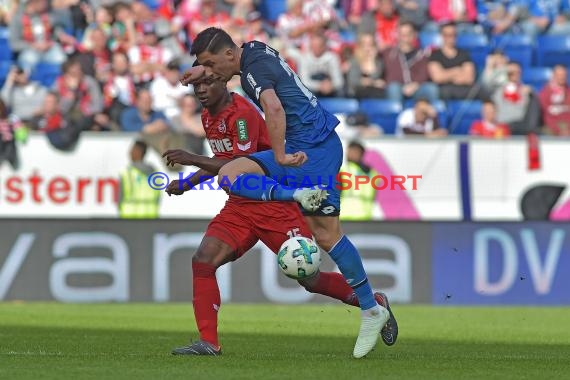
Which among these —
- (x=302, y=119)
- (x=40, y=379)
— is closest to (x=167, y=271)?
(x=302, y=119)

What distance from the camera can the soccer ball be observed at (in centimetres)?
830

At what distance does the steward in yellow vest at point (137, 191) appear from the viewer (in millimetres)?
15961

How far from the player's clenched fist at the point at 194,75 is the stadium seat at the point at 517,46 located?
12052 millimetres

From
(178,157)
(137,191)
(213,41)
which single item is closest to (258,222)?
(178,157)

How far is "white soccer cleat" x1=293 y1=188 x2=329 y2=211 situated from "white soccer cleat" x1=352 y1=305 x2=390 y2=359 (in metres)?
1.02

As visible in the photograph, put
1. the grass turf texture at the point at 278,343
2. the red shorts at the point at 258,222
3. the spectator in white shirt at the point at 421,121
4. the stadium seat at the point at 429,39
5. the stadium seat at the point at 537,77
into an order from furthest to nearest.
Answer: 1. the stadium seat at the point at 429,39
2. the stadium seat at the point at 537,77
3. the spectator in white shirt at the point at 421,121
4. the red shorts at the point at 258,222
5. the grass turf texture at the point at 278,343

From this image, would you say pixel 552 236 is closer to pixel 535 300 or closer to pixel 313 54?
pixel 535 300

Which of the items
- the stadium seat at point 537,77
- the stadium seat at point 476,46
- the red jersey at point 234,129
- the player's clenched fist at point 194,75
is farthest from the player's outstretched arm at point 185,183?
the stadium seat at point 537,77

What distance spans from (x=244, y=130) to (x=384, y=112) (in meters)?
9.27

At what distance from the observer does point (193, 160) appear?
850 cm

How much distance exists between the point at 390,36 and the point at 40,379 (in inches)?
539

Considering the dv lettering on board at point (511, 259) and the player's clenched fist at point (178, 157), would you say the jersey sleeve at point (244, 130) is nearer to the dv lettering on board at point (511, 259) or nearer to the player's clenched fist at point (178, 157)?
the player's clenched fist at point (178, 157)

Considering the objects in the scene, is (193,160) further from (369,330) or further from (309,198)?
(369,330)

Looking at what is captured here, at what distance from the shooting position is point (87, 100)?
17.5 meters
